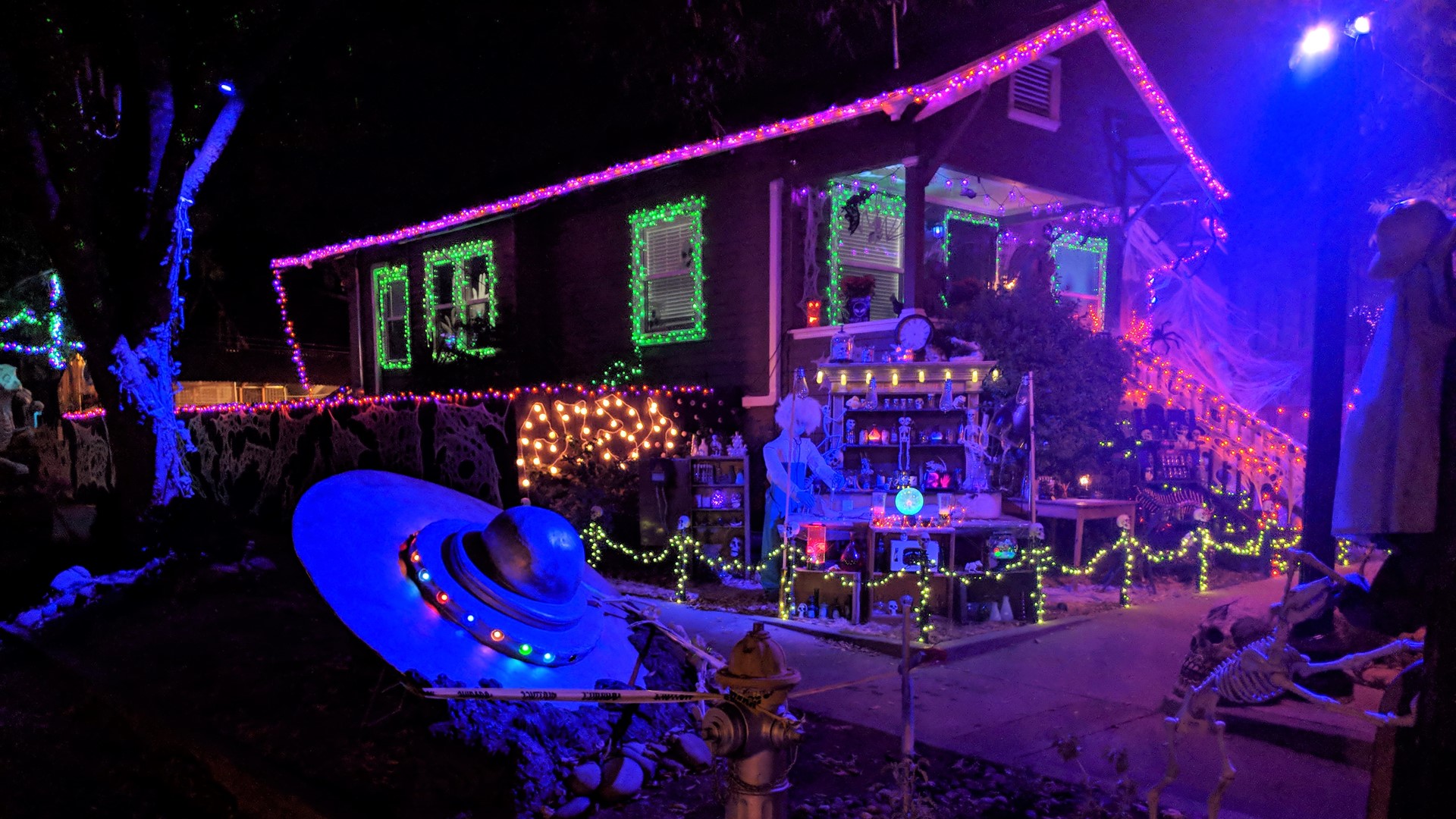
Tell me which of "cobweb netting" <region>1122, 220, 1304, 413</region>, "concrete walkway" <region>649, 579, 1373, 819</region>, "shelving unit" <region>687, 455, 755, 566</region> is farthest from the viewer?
"cobweb netting" <region>1122, 220, 1304, 413</region>

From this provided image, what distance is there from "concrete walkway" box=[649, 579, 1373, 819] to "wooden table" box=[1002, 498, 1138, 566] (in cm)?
157

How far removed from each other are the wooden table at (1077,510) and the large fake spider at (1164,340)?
17.0 feet

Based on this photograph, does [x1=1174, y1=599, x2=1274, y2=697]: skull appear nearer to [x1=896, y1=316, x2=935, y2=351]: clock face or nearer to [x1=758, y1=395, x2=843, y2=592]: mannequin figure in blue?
[x1=758, y1=395, x2=843, y2=592]: mannequin figure in blue

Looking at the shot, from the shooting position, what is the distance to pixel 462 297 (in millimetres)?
17125

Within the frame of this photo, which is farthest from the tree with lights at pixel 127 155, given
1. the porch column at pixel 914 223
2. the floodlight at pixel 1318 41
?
the floodlight at pixel 1318 41

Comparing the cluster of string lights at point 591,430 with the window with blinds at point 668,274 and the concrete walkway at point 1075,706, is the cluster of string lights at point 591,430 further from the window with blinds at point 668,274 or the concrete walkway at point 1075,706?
the concrete walkway at point 1075,706

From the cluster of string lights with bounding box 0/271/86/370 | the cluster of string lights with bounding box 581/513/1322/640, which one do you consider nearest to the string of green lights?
the cluster of string lights with bounding box 581/513/1322/640

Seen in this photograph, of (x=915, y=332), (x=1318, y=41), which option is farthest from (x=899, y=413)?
(x=1318, y=41)

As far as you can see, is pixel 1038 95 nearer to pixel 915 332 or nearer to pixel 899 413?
pixel 915 332

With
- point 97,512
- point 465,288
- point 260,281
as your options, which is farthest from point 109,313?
point 260,281

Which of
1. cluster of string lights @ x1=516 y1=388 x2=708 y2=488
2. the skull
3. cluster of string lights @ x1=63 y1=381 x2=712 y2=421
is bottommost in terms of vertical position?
the skull

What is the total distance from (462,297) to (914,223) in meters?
10.4

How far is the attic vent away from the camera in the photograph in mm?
12328

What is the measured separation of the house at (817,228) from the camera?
11.3 m
